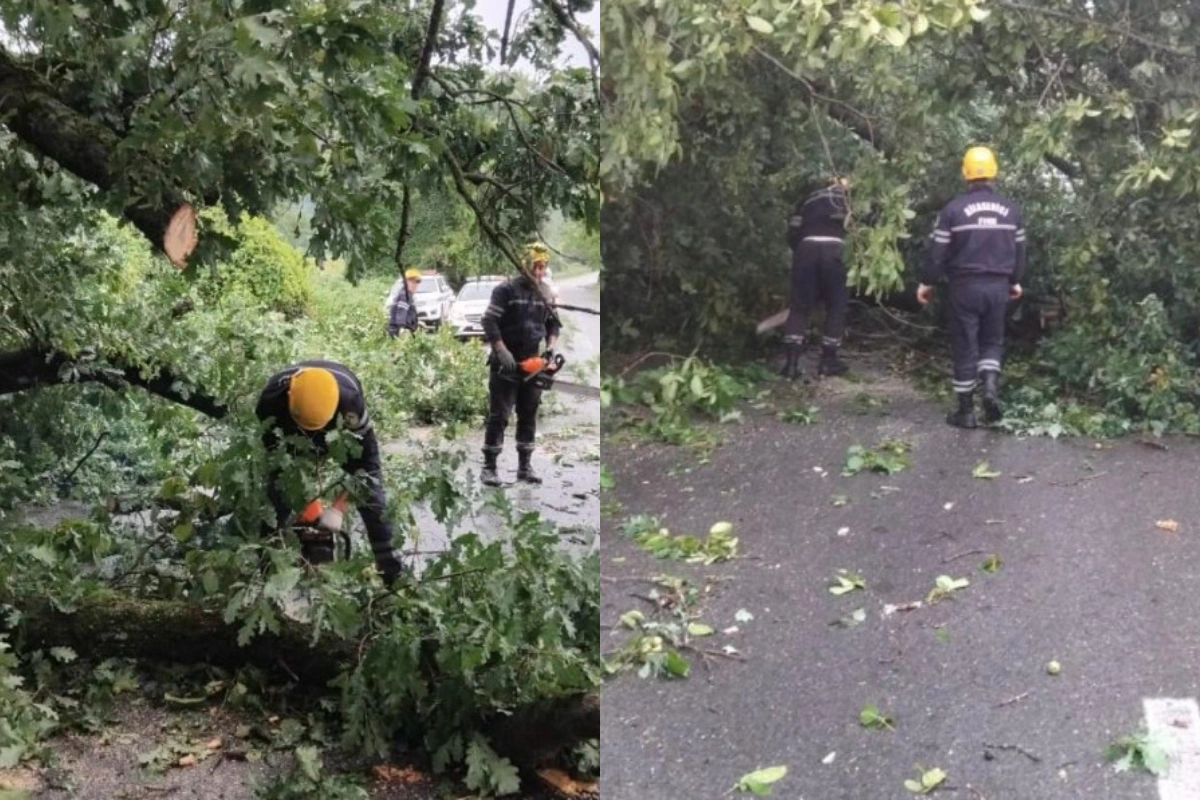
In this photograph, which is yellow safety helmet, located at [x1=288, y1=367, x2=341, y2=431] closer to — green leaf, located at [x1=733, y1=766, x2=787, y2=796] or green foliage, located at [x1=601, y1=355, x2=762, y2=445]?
green foliage, located at [x1=601, y1=355, x2=762, y2=445]

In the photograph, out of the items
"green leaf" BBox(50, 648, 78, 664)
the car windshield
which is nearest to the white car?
the car windshield

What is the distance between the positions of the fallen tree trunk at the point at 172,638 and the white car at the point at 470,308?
696 millimetres

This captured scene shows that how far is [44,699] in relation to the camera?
2.08m

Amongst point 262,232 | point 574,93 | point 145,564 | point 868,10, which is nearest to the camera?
point 868,10

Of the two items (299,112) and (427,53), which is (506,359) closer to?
(299,112)

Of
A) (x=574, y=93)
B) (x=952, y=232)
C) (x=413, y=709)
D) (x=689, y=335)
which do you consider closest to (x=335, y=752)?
(x=413, y=709)

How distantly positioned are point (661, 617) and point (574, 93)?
891 mm

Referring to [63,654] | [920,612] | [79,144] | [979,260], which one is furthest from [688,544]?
[63,654]

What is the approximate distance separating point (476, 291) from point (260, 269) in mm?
452

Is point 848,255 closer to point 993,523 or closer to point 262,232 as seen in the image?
point 993,523

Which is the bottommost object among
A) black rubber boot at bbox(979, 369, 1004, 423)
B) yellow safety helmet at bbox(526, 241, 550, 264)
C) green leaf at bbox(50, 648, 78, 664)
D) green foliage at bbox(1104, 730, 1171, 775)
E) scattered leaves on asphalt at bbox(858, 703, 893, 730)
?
green leaf at bbox(50, 648, 78, 664)

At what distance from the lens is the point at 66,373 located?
226 cm

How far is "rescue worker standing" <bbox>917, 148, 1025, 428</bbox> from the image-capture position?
2.71 feet

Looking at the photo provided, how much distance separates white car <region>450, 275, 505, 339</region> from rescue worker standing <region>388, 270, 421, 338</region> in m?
0.08
